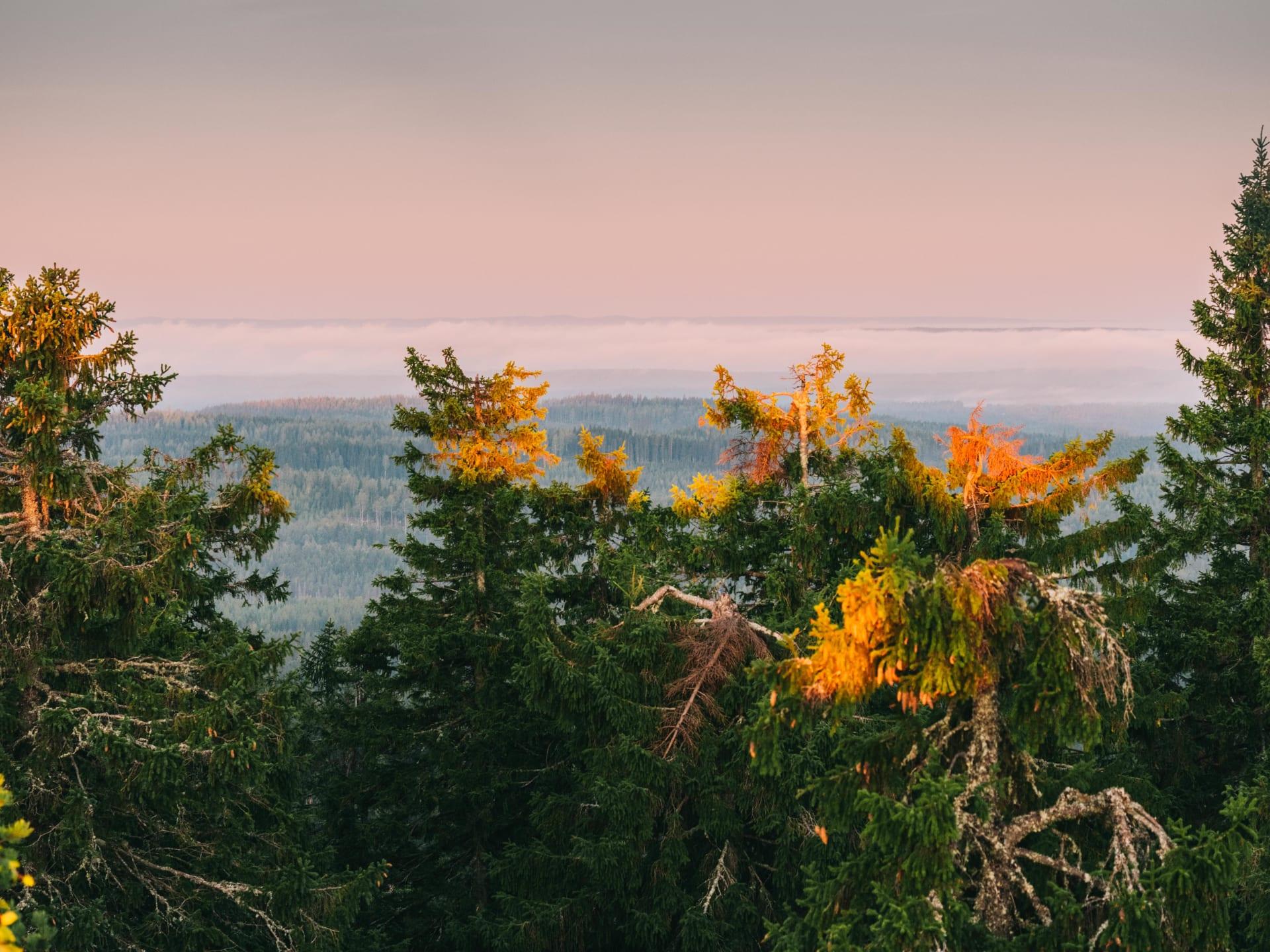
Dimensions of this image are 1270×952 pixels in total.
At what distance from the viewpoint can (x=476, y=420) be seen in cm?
2664

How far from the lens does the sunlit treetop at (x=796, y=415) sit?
23.3m

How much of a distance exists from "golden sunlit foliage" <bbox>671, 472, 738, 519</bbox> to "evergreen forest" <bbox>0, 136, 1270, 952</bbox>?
0.28 feet

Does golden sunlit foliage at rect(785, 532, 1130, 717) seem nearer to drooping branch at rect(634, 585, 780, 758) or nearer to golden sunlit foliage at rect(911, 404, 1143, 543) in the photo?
drooping branch at rect(634, 585, 780, 758)

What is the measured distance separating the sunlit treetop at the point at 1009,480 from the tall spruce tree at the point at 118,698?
12.2 meters

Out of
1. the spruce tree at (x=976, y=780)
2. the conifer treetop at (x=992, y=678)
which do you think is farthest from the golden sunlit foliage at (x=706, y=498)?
the conifer treetop at (x=992, y=678)

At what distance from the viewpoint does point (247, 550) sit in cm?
2105

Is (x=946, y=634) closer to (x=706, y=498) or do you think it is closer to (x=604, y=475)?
(x=706, y=498)

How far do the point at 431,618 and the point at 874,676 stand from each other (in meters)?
20.0

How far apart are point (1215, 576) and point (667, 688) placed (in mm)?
13732

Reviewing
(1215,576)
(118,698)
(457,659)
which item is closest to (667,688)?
(118,698)

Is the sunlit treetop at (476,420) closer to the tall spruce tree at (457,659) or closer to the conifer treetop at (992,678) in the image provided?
the tall spruce tree at (457,659)

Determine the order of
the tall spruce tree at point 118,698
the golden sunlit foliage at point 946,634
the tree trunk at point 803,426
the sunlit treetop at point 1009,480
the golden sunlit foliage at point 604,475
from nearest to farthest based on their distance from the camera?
the golden sunlit foliage at point 946,634
the tall spruce tree at point 118,698
the sunlit treetop at point 1009,480
the tree trunk at point 803,426
the golden sunlit foliage at point 604,475

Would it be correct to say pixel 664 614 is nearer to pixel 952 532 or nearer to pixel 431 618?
pixel 952 532

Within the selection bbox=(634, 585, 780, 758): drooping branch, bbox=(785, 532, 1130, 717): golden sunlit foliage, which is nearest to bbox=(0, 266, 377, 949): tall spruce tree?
bbox=(634, 585, 780, 758): drooping branch
